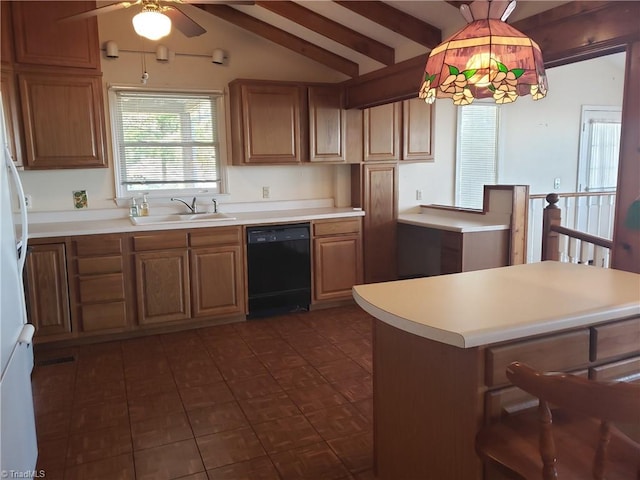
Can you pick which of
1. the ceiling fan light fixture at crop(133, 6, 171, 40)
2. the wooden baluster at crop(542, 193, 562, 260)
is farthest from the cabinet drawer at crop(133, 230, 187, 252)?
the wooden baluster at crop(542, 193, 562, 260)

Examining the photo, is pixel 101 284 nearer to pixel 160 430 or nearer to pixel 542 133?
pixel 160 430

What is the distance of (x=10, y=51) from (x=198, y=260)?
2033mm

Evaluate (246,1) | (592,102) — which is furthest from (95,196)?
(592,102)

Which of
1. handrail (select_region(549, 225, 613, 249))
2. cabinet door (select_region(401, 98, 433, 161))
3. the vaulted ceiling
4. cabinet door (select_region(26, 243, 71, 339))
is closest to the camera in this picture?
handrail (select_region(549, 225, 613, 249))

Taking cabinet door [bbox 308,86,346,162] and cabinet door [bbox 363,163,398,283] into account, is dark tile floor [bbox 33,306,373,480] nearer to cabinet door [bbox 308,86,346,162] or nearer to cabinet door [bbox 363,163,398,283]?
cabinet door [bbox 363,163,398,283]

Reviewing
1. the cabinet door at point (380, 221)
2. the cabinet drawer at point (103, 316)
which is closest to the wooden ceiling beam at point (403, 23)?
the cabinet door at point (380, 221)

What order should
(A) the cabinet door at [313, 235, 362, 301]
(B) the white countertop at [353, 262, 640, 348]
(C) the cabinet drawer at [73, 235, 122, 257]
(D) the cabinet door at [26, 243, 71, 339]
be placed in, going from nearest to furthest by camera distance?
(B) the white countertop at [353, 262, 640, 348] < (D) the cabinet door at [26, 243, 71, 339] < (C) the cabinet drawer at [73, 235, 122, 257] < (A) the cabinet door at [313, 235, 362, 301]

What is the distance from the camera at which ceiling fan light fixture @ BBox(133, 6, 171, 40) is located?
94.2 inches

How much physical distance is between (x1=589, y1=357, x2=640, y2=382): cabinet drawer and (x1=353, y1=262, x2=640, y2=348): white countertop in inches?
7.3

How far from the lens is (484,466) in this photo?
154cm

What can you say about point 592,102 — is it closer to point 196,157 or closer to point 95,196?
point 196,157

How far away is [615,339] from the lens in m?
1.70

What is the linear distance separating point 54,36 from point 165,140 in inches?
46.5

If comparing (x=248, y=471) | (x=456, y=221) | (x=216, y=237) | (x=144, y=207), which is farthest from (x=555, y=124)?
(x=248, y=471)
